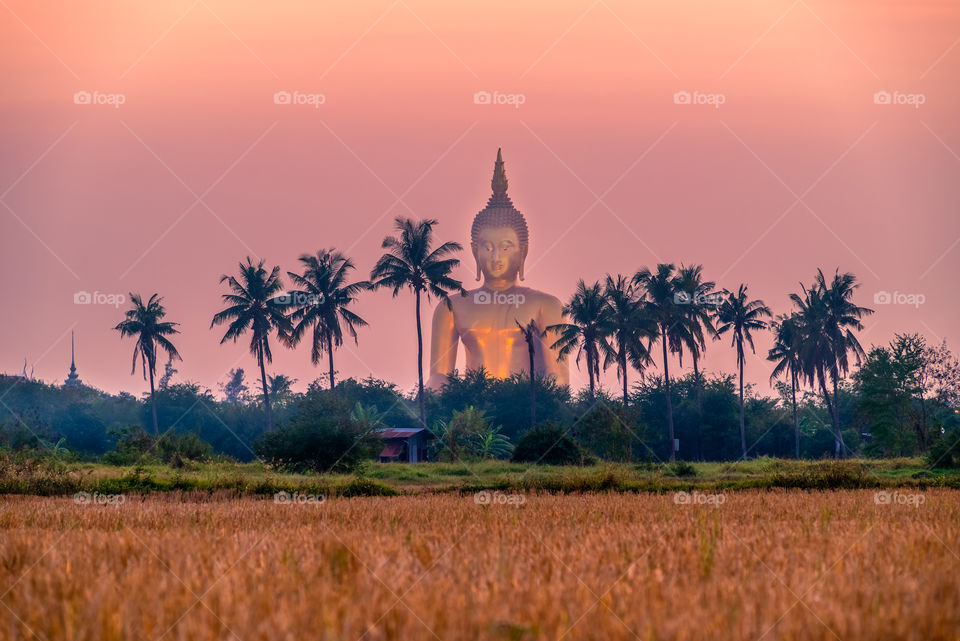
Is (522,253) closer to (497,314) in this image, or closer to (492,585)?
(497,314)

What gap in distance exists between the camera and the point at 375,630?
16.1ft

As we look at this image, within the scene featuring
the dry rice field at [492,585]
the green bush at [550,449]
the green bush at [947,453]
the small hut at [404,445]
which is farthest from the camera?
the small hut at [404,445]

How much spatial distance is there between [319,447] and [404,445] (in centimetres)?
1883

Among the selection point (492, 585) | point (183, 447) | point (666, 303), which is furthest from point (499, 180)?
point (492, 585)

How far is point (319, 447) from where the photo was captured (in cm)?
4256

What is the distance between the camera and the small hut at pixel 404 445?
197 feet

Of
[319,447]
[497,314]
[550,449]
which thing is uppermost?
[497,314]

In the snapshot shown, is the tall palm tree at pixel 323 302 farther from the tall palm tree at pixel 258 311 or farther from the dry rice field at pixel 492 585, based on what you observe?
the dry rice field at pixel 492 585

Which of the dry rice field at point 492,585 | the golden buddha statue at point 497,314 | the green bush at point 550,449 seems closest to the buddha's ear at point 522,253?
the golden buddha statue at point 497,314

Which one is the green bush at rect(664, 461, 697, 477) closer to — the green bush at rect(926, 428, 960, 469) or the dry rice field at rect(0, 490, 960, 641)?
the green bush at rect(926, 428, 960, 469)

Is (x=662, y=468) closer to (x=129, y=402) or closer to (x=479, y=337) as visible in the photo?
(x=479, y=337)

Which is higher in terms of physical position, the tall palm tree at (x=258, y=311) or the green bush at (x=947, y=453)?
the tall palm tree at (x=258, y=311)

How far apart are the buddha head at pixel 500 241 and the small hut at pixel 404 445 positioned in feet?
84.3

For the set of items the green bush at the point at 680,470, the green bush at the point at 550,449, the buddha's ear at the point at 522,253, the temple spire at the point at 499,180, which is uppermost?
the temple spire at the point at 499,180
